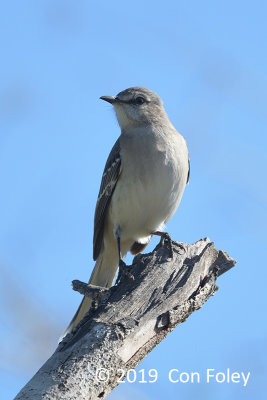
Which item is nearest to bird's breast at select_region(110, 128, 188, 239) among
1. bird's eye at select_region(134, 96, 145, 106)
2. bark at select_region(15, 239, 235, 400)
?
bird's eye at select_region(134, 96, 145, 106)

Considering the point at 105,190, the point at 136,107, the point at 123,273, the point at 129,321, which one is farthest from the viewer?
the point at 136,107

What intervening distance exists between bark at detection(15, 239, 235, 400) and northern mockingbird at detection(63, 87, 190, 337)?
4.15 ft

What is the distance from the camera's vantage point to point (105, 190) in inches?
303

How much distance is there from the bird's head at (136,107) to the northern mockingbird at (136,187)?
0.04 feet

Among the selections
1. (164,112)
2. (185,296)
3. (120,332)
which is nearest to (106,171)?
(164,112)

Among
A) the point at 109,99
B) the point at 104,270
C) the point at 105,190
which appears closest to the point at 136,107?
the point at 109,99

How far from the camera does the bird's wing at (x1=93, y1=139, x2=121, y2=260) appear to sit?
7.59 meters

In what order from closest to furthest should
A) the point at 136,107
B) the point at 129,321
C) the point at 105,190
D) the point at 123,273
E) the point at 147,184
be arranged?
the point at 129,321, the point at 123,273, the point at 147,184, the point at 105,190, the point at 136,107

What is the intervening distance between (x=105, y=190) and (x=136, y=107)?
1286 millimetres

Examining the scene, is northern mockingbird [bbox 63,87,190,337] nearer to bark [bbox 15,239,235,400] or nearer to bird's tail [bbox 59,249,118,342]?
bird's tail [bbox 59,249,118,342]

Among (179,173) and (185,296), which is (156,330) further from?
(179,173)

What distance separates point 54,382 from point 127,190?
3.43 metres

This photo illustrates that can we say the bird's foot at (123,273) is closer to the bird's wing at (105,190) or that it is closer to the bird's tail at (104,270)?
the bird's tail at (104,270)

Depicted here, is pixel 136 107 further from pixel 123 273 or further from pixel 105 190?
pixel 123 273
